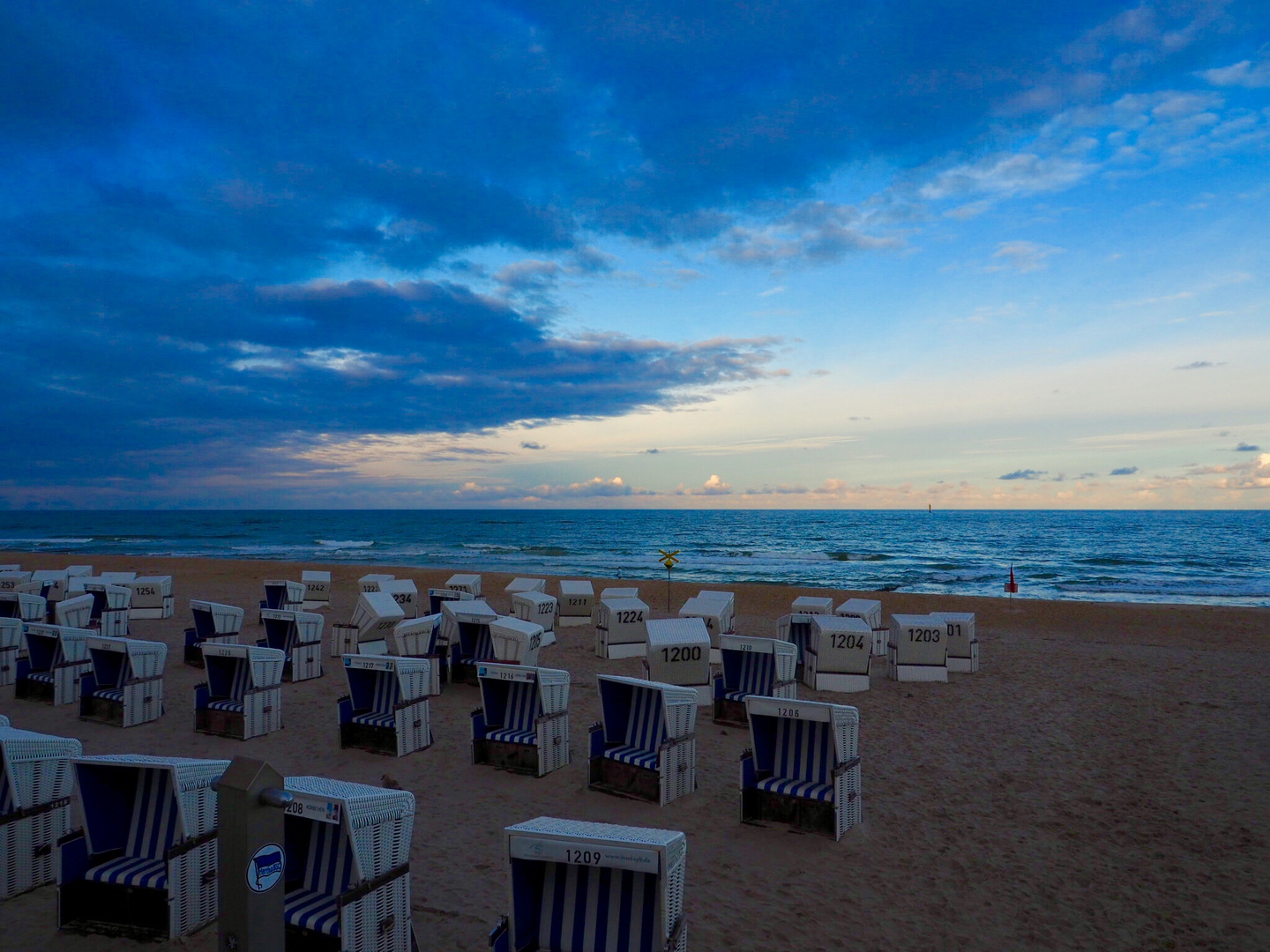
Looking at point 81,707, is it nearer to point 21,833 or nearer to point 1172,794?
point 21,833

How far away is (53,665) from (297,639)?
413 cm

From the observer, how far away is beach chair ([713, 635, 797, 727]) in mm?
12195

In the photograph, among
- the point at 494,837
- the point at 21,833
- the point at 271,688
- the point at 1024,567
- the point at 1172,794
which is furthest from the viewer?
the point at 1024,567

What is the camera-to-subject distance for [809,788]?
828 centimetres

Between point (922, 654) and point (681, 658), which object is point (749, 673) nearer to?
point (681, 658)

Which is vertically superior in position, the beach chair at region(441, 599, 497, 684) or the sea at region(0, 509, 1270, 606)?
the beach chair at region(441, 599, 497, 684)

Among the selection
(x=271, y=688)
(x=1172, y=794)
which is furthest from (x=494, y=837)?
(x=1172, y=794)

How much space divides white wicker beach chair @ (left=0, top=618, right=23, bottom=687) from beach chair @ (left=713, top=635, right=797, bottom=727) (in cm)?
1383

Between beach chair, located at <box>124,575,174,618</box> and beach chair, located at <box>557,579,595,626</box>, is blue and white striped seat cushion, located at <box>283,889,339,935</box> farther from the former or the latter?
beach chair, located at <box>124,575,174,618</box>

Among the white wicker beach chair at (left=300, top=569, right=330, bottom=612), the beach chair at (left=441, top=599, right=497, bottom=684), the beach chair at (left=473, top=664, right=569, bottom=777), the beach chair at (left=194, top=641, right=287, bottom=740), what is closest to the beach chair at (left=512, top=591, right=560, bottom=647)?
the beach chair at (left=441, top=599, right=497, bottom=684)

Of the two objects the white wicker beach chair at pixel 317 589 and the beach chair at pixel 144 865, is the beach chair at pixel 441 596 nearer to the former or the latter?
the white wicker beach chair at pixel 317 589

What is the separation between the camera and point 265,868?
139 inches

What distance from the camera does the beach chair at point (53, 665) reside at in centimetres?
1292

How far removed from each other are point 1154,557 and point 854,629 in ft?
182
